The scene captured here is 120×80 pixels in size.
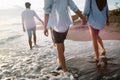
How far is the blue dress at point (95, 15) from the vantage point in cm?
761

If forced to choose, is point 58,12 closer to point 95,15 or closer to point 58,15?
point 58,15

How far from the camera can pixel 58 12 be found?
6516 millimetres

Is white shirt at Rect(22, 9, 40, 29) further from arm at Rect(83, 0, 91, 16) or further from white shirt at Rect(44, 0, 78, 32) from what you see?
white shirt at Rect(44, 0, 78, 32)

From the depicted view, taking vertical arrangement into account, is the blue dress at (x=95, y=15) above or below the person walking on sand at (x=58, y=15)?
below

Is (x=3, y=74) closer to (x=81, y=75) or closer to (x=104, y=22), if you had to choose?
(x=81, y=75)

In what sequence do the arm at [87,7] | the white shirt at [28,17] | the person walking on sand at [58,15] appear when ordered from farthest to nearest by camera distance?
the white shirt at [28,17]
the arm at [87,7]
the person walking on sand at [58,15]

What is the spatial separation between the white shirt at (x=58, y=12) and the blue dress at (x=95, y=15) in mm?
1116

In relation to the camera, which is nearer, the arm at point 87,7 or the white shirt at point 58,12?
the white shirt at point 58,12

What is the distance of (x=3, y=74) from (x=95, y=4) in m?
2.75

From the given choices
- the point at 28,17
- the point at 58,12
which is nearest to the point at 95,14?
the point at 58,12

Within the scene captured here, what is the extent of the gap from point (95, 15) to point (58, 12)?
1474 millimetres

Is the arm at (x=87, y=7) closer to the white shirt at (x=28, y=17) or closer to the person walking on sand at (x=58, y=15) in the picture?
the person walking on sand at (x=58, y=15)

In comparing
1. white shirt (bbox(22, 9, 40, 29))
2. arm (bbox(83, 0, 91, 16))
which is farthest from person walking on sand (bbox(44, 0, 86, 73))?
white shirt (bbox(22, 9, 40, 29))

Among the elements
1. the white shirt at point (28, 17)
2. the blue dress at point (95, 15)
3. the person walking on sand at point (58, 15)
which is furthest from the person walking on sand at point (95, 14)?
the white shirt at point (28, 17)
